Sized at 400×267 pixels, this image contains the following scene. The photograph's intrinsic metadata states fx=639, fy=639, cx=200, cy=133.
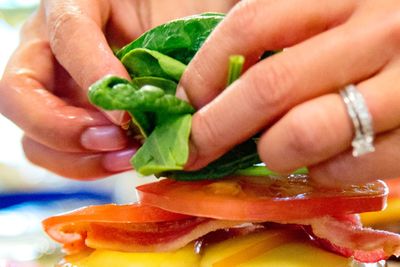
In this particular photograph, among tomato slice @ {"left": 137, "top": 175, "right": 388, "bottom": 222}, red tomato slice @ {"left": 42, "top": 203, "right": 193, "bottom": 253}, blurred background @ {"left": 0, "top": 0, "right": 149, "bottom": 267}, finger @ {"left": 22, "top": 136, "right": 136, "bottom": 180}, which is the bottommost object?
blurred background @ {"left": 0, "top": 0, "right": 149, "bottom": 267}

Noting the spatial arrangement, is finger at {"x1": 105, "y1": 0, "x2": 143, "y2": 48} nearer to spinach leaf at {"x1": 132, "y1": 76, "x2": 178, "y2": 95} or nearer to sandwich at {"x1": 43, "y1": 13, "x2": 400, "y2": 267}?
sandwich at {"x1": 43, "y1": 13, "x2": 400, "y2": 267}

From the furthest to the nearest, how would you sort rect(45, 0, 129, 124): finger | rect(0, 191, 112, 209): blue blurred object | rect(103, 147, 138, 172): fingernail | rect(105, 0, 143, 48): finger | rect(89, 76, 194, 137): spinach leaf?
rect(0, 191, 112, 209): blue blurred object → rect(105, 0, 143, 48): finger → rect(103, 147, 138, 172): fingernail → rect(45, 0, 129, 124): finger → rect(89, 76, 194, 137): spinach leaf

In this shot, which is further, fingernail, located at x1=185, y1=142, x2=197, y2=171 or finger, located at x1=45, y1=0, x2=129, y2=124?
finger, located at x1=45, y1=0, x2=129, y2=124

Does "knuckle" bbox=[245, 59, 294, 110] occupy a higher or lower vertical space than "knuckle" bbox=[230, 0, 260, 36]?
lower

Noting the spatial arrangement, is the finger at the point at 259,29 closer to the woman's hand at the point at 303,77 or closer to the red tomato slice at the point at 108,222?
the woman's hand at the point at 303,77

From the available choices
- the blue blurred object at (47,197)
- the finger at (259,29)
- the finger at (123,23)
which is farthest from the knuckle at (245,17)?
the blue blurred object at (47,197)

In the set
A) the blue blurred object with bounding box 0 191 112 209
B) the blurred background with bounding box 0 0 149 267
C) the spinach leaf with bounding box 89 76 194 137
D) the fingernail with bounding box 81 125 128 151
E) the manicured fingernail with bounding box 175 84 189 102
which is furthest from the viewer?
the blue blurred object with bounding box 0 191 112 209

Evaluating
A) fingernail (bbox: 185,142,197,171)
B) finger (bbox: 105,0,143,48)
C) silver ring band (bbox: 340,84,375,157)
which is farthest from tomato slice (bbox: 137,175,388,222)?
finger (bbox: 105,0,143,48)
